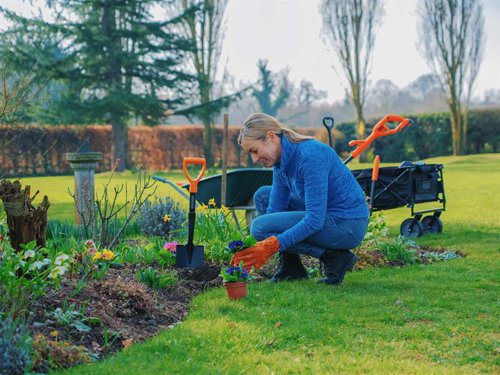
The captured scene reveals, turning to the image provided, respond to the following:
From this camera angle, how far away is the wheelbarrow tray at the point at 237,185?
621cm

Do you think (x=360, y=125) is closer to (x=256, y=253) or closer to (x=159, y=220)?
(x=159, y=220)

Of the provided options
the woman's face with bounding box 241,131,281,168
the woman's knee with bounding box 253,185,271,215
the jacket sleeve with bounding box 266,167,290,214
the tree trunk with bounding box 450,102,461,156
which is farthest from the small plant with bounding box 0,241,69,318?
the tree trunk with bounding box 450,102,461,156

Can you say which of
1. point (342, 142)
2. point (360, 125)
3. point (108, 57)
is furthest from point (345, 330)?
point (342, 142)

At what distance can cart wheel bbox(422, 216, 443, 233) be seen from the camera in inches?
279

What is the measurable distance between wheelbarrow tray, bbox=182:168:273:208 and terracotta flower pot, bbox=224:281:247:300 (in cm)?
254

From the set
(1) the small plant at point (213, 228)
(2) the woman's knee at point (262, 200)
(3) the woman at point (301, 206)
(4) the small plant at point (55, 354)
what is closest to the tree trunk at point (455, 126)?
(1) the small plant at point (213, 228)

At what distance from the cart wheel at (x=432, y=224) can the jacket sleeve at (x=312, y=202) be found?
143 inches

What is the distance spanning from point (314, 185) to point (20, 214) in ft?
5.34

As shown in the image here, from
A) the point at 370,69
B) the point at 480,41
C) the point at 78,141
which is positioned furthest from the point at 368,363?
the point at 480,41

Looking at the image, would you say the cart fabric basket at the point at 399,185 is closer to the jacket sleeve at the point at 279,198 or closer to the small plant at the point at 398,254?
the small plant at the point at 398,254

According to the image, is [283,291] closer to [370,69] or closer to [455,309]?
[455,309]

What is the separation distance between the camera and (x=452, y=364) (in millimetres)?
2693

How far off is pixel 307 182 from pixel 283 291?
2.24 feet

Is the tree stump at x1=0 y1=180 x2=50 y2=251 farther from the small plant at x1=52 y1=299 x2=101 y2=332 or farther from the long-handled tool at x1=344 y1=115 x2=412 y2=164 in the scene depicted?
the long-handled tool at x1=344 y1=115 x2=412 y2=164
